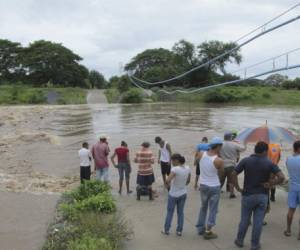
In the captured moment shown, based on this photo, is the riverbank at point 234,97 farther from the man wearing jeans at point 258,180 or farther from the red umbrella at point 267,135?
the man wearing jeans at point 258,180

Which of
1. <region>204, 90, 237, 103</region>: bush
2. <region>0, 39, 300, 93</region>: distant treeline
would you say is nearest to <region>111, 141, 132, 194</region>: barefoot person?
<region>204, 90, 237, 103</region>: bush

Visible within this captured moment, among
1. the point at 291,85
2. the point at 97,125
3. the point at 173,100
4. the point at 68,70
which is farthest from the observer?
the point at 68,70

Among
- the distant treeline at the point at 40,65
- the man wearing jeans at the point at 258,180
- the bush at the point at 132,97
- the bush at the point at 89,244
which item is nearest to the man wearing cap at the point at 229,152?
the man wearing jeans at the point at 258,180

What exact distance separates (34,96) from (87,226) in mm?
60964

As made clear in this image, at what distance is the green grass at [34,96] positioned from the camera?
64000 millimetres

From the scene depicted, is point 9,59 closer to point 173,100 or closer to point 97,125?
point 173,100

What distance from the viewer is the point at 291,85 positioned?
78062 mm

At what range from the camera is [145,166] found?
10.3 meters

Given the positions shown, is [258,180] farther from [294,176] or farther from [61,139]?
[61,139]

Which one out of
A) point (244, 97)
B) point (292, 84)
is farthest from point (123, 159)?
point (292, 84)

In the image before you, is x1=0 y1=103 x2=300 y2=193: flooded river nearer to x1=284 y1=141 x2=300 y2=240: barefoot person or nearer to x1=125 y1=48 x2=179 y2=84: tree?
x1=284 y1=141 x2=300 y2=240: barefoot person

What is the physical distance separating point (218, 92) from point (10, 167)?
52.1 meters

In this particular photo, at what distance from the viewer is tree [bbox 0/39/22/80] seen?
8531 centimetres

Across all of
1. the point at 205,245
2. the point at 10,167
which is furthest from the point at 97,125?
the point at 205,245
